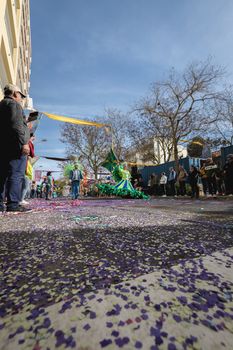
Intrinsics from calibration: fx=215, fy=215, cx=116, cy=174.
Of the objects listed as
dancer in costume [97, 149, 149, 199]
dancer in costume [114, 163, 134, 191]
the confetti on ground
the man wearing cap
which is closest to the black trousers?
dancer in costume [97, 149, 149, 199]

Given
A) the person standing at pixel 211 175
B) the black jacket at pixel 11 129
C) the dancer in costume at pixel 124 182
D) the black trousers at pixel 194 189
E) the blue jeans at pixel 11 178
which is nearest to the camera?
the black jacket at pixel 11 129

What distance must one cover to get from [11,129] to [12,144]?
19 centimetres

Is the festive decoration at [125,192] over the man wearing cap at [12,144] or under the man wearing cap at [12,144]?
under

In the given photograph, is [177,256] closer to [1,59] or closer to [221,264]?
[221,264]

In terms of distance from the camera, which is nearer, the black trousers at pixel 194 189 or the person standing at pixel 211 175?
the black trousers at pixel 194 189

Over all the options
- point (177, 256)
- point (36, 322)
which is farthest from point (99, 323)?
point (177, 256)

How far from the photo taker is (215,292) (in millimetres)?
572

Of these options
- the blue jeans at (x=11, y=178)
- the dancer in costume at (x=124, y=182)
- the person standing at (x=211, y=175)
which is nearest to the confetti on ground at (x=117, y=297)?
the blue jeans at (x=11, y=178)

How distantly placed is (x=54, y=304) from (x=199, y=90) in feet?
59.4

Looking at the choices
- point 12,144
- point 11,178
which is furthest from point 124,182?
point 12,144

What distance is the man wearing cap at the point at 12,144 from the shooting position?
272cm

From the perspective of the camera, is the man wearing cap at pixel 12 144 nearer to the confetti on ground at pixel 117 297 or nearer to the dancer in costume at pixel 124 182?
the confetti on ground at pixel 117 297

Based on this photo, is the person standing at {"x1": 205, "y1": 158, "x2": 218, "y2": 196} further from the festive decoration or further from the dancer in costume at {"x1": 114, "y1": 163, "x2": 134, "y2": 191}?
the dancer in costume at {"x1": 114, "y1": 163, "x2": 134, "y2": 191}

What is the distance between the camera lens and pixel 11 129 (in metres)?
2.71
